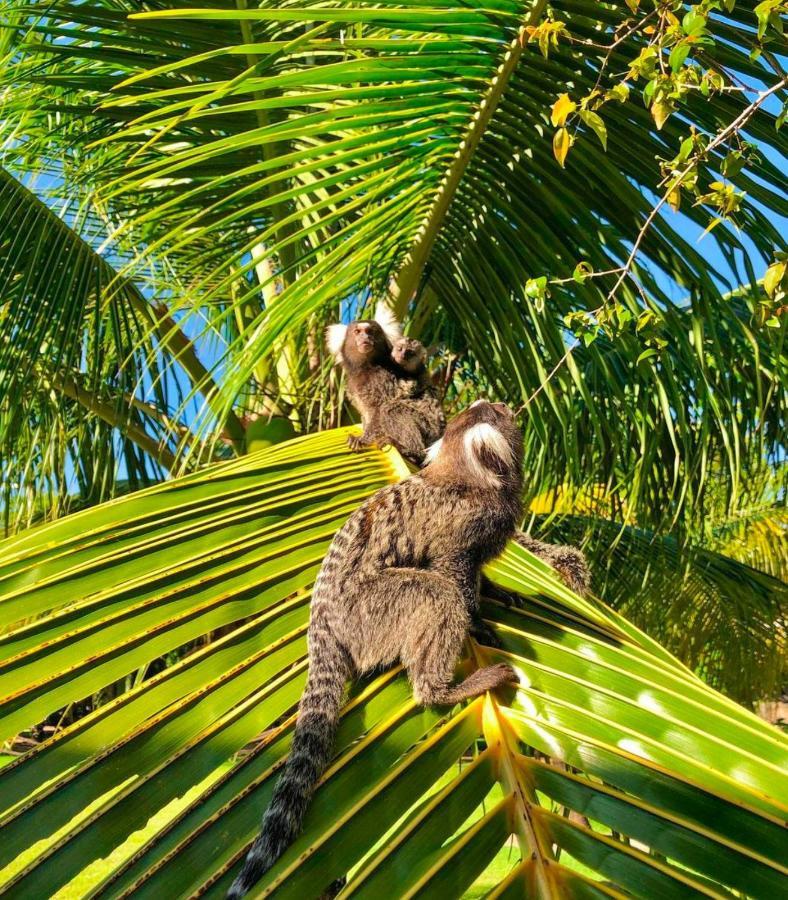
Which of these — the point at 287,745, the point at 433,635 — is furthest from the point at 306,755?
the point at 433,635

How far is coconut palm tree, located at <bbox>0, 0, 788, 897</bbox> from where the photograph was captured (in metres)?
1.33

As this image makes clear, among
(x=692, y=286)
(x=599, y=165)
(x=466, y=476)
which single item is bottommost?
(x=466, y=476)

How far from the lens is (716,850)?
122 centimetres

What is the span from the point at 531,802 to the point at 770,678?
542cm

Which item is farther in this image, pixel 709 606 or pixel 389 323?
pixel 709 606

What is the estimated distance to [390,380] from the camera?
3.76 m

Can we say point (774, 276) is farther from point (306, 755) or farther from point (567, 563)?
point (306, 755)

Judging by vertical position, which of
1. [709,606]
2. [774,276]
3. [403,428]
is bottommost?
[709,606]

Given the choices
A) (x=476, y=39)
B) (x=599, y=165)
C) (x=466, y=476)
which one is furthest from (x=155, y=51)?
(x=466, y=476)

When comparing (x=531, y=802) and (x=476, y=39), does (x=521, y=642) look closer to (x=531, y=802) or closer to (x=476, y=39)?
(x=531, y=802)

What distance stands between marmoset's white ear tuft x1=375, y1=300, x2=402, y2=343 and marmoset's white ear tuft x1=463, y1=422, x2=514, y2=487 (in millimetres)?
1402

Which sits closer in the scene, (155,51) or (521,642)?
(521,642)

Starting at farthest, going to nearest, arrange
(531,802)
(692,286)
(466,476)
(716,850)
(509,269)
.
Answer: (509,269) → (692,286) → (466,476) → (531,802) → (716,850)

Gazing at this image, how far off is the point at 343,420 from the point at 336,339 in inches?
22.1
